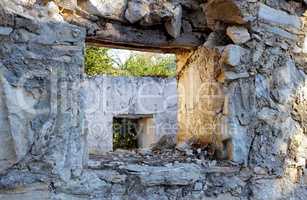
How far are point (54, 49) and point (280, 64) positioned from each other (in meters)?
1.51

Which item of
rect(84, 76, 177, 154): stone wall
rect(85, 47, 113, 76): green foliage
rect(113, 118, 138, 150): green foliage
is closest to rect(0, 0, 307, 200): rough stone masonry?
rect(84, 76, 177, 154): stone wall

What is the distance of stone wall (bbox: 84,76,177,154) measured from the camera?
732 cm

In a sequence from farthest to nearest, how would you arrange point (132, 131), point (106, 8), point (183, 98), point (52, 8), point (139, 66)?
point (139, 66)
point (132, 131)
point (183, 98)
point (106, 8)
point (52, 8)

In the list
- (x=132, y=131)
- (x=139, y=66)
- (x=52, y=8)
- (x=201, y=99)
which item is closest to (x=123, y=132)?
(x=132, y=131)

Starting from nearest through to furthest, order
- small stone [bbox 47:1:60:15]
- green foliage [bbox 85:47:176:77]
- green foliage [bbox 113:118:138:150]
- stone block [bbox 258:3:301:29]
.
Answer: small stone [bbox 47:1:60:15] → stone block [bbox 258:3:301:29] → green foliage [bbox 113:118:138:150] → green foliage [bbox 85:47:176:77]

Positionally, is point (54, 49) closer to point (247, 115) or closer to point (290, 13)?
point (247, 115)

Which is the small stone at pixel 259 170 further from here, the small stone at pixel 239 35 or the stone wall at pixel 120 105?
the stone wall at pixel 120 105

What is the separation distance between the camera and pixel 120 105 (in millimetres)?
7418

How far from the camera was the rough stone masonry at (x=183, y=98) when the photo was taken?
2.21 meters

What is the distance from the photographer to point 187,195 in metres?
2.60

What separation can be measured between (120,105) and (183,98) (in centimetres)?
421

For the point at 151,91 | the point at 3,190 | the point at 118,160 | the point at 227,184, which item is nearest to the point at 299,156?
the point at 227,184

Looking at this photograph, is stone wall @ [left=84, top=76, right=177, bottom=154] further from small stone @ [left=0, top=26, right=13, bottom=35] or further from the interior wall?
small stone @ [left=0, top=26, right=13, bottom=35]

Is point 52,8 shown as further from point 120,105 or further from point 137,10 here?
point 120,105
